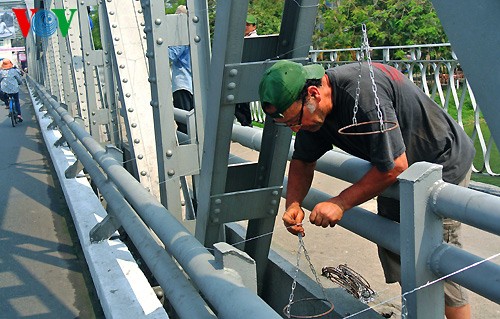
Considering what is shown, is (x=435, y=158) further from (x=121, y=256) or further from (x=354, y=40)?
(x=354, y=40)

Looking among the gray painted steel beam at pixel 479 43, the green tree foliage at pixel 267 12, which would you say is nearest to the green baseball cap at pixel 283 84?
the gray painted steel beam at pixel 479 43

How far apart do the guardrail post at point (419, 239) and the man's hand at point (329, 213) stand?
0.42 meters

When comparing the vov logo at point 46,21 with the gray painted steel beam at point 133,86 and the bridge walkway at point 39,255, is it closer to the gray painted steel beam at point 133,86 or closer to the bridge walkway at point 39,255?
the bridge walkway at point 39,255

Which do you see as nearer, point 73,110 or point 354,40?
point 73,110

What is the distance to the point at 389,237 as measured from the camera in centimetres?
299

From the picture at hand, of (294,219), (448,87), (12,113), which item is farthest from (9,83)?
(294,219)

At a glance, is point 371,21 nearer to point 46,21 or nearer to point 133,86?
point 46,21

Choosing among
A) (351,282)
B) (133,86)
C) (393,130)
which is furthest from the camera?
(133,86)

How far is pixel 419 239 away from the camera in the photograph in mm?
2529

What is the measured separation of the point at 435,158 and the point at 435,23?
489 inches

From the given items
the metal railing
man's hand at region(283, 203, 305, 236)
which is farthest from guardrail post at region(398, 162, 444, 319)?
the metal railing

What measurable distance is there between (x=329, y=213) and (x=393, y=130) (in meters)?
0.45

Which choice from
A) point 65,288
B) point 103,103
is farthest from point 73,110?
point 65,288

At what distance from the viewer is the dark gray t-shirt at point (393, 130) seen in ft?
9.56
